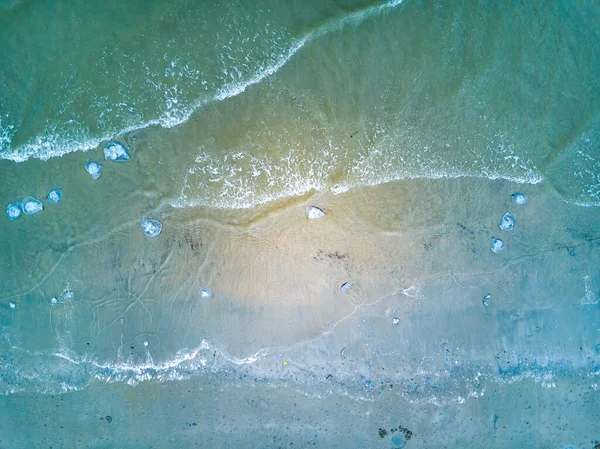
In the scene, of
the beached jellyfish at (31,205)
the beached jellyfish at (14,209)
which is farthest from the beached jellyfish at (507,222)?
the beached jellyfish at (14,209)

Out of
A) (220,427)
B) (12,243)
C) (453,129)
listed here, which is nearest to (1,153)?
(12,243)

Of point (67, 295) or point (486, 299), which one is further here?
point (486, 299)

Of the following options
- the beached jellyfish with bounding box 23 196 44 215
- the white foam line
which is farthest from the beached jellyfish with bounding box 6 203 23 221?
the white foam line

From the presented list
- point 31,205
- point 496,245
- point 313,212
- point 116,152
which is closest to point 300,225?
point 313,212

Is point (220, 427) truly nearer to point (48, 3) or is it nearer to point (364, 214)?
point (364, 214)

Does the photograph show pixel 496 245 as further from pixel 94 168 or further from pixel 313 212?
pixel 94 168

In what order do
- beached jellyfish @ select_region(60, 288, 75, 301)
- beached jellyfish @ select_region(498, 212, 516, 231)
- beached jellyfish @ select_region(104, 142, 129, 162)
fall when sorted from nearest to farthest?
beached jellyfish @ select_region(104, 142, 129, 162), beached jellyfish @ select_region(60, 288, 75, 301), beached jellyfish @ select_region(498, 212, 516, 231)

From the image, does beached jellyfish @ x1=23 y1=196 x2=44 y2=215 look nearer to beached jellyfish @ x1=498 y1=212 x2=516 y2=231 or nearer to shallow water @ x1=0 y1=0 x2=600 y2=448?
shallow water @ x1=0 y1=0 x2=600 y2=448
